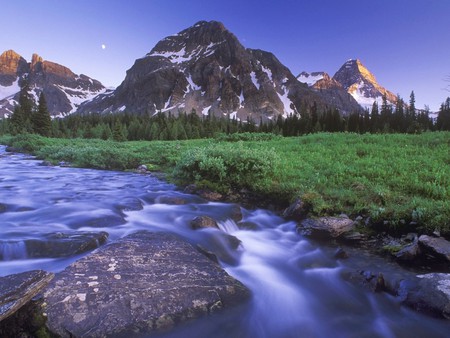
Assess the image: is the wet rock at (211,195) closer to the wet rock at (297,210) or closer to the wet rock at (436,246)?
the wet rock at (297,210)

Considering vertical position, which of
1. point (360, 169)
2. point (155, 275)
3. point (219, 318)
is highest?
point (360, 169)

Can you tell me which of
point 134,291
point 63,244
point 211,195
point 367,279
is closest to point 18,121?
point 211,195

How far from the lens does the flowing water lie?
15.4ft

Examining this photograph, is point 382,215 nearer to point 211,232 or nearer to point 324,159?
point 211,232

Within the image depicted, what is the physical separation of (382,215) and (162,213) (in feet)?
19.4

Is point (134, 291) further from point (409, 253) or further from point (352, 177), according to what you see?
point (352, 177)

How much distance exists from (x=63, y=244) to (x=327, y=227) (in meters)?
5.87

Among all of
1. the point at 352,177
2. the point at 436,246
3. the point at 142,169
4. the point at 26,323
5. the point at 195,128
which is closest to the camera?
the point at 26,323

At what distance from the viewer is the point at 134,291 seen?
4426 mm

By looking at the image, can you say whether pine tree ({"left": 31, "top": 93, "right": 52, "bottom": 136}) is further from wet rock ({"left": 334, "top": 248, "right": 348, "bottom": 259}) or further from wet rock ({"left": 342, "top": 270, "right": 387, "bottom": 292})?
wet rock ({"left": 342, "top": 270, "right": 387, "bottom": 292})

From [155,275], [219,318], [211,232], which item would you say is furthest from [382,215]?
[155,275]

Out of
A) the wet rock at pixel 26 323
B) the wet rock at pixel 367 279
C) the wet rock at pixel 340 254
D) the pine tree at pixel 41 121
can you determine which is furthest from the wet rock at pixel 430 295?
the pine tree at pixel 41 121

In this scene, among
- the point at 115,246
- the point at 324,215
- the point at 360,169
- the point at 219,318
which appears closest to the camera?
the point at 219,318

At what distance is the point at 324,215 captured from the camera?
8766mm
